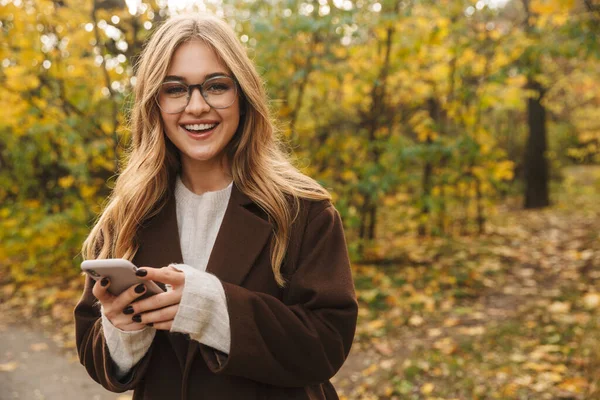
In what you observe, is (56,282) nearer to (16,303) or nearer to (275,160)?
(16,303)

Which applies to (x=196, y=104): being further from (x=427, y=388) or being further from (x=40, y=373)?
(x=40, y=373)

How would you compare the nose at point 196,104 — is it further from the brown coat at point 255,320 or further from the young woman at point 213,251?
the brown coat at point 255,320

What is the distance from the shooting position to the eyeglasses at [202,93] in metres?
1.66

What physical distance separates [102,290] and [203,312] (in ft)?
0.89

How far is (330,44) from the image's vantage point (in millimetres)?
6086

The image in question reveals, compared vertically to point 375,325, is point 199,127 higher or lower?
higher

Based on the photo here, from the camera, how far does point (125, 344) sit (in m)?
1.51

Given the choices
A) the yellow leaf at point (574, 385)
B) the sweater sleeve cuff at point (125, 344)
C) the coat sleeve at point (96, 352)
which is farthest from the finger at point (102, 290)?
the yellow leaf at point (574, 385)

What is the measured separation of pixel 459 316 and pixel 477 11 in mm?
4218

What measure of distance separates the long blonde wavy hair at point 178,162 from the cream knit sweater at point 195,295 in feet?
0.32

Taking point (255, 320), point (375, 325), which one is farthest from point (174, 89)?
point (375, 325)

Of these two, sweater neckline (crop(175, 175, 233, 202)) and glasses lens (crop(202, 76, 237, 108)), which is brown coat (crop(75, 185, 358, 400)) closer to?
sweater neckline (crop(175, 175, 233, 202))

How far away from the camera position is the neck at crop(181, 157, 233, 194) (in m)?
1.83

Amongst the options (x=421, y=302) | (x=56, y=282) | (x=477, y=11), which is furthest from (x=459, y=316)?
(x=56, y=282)
